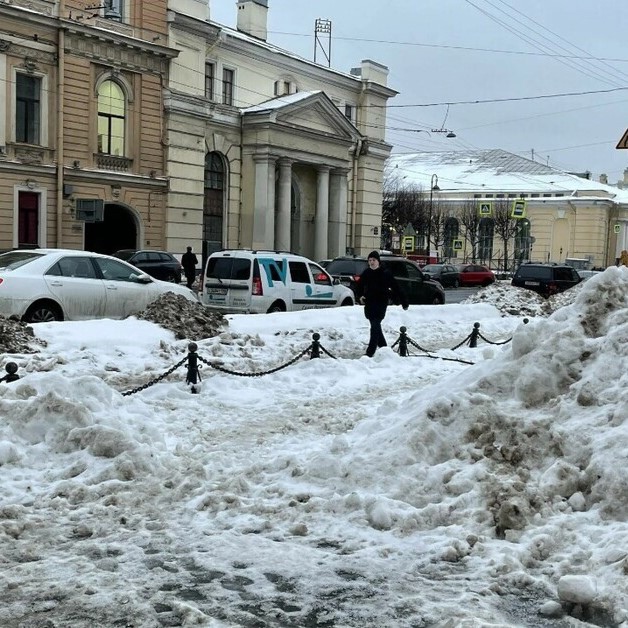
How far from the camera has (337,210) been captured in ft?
136

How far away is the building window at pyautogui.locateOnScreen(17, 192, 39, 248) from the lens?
28.0 metres

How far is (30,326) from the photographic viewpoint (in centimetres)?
1124

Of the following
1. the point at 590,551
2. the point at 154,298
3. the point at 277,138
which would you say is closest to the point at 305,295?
the point at 154,298

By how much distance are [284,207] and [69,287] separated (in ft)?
82.1

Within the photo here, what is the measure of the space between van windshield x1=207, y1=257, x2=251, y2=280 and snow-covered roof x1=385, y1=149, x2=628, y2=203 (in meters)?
49.7

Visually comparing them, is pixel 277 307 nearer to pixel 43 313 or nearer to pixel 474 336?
pixel 474 336

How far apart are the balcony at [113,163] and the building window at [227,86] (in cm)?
692

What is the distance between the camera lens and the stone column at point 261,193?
3622 cm

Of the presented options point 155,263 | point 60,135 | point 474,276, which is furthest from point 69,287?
point 474,276

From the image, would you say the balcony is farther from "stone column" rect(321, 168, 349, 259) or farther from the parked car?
the parked car

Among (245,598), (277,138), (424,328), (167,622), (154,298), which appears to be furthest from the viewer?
(277,138)

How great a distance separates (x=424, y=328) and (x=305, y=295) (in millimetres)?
2761

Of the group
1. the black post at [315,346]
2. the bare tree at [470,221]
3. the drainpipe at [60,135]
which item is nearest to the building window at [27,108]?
the drainpipe at [60,135]

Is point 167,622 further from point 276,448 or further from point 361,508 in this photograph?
point 276,448
